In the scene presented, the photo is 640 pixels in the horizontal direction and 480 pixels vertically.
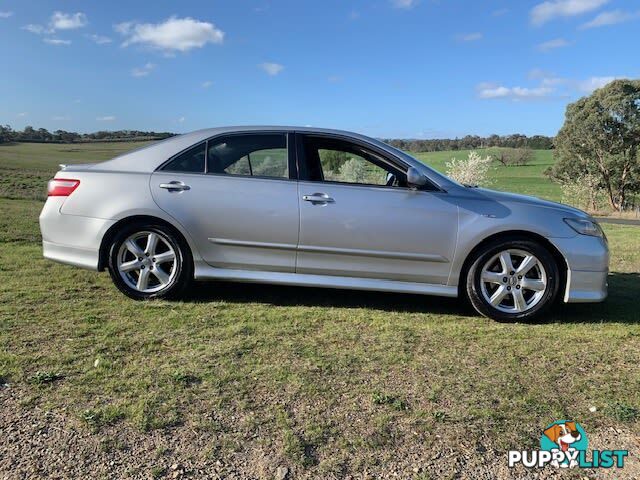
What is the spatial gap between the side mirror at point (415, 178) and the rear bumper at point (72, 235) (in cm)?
266

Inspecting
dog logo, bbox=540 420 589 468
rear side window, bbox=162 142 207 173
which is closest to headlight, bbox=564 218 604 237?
dog logo, bbox=540 420 589 468

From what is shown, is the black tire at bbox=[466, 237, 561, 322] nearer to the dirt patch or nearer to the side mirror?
the side mirror

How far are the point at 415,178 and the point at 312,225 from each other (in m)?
0.97

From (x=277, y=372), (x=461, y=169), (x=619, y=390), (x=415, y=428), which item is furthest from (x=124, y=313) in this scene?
(x=461, y=169)

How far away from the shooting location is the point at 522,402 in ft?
9.40

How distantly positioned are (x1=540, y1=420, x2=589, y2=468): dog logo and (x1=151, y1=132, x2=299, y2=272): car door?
252cm

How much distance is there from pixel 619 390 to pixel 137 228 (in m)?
3.90

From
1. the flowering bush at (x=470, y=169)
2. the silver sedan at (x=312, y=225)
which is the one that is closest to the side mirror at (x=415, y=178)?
the silver sedan at (x=312, y=225)

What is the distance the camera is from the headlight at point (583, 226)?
439 centimetres

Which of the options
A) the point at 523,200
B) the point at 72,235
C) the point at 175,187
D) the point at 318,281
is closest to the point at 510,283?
the point at 523,200

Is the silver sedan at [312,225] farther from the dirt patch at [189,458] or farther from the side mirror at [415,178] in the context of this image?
the dirt patch at [189,458]

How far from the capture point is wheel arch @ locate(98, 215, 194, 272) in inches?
180

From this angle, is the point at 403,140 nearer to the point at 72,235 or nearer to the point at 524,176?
the point at 72,235

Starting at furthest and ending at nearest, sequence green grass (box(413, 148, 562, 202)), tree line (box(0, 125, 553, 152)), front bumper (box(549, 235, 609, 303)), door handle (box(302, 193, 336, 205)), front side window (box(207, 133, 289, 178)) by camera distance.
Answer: green grass (box(413, 148, 562, 202))
tree line (box(0, 125, 553, 152))
front side window (box(207, 133, 289, 178))
door handle (box(302, 193, 336, 205))
front bumper (box(549, 235, 609, 303))
